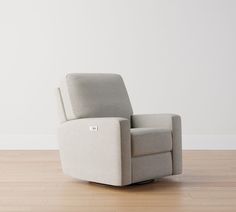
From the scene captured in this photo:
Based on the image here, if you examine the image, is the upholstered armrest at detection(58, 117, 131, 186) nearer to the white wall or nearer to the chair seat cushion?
the chair seat cushion

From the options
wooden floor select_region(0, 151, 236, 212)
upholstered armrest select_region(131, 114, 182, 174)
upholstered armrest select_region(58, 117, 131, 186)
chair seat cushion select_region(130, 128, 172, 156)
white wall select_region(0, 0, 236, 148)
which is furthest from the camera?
white wall select_region(0, 0, 236, 148)

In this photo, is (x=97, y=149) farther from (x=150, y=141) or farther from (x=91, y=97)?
(x=91, y=97)

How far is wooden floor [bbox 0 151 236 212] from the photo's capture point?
2.88 m

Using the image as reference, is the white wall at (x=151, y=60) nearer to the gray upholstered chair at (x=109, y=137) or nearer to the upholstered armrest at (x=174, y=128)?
the gray upholstered chair at (x=109, y=137)

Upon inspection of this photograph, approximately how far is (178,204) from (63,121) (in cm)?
143

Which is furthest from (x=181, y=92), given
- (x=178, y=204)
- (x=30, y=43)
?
(x=178, y=204)

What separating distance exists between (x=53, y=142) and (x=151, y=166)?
2795mm

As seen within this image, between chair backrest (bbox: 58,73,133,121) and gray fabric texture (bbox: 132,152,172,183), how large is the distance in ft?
2.08

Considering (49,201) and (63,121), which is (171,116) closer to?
(63,121)

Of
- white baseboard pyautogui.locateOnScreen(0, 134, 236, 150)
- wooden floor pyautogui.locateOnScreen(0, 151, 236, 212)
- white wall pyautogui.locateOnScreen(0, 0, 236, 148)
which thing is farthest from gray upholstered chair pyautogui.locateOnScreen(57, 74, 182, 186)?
white baseboard pyautogui.locateOnScreen(0, 134, 236, 150)

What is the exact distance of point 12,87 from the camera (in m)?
6.07

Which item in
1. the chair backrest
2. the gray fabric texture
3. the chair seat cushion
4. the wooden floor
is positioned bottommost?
the wooden floor

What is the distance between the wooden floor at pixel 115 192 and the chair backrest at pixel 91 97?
Answer: 630 mm

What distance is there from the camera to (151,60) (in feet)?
19.8
